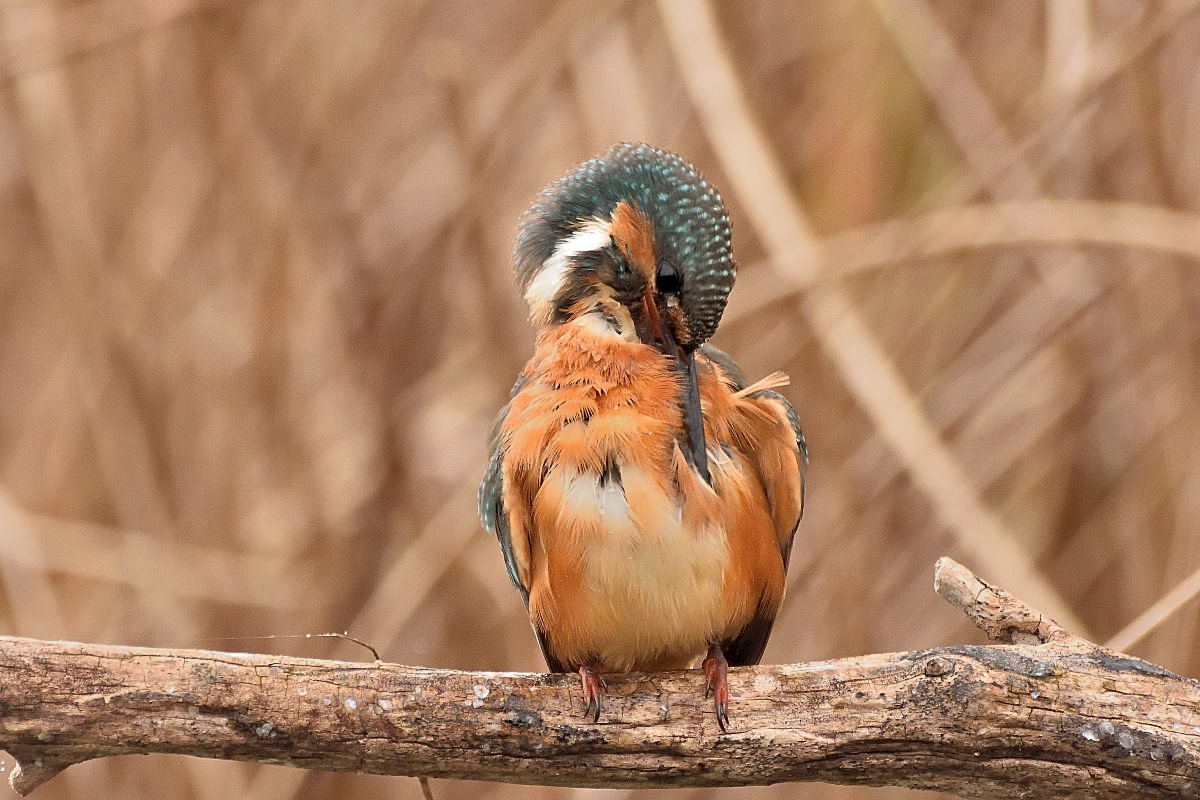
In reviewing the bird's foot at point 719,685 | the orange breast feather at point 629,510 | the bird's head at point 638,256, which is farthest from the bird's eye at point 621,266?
the bird's foot at point 719,685

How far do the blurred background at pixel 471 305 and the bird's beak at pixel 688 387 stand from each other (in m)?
0.71

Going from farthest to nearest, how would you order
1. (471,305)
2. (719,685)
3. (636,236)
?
1. (471,305)
2. (636,236)
3. (719,685)

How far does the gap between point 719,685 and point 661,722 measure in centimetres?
9

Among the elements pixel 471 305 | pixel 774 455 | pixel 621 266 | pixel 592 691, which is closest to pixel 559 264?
pixel 621 266

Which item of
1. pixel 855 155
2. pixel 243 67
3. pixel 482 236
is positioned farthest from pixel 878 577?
pixel 243 67

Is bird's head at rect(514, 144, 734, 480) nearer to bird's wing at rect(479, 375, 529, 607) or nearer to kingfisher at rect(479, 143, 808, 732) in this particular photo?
kingfisher at rect(479, 143, 808, 732)

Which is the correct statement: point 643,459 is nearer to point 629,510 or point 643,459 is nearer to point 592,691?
point 629,510

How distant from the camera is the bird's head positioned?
6.39 feet

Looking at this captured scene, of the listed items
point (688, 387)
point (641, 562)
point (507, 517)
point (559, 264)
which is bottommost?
point (641, 562)

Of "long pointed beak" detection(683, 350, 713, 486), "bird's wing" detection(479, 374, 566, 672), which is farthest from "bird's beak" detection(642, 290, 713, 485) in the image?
"bird's wing" detection(479, 374, 566, 672)

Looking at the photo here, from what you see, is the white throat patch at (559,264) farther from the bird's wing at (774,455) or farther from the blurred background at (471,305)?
the blurred background at (471,305)

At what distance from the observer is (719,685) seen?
1.69m

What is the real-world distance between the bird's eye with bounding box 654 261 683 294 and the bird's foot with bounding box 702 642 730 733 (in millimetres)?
580

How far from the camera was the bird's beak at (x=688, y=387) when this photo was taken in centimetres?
184
